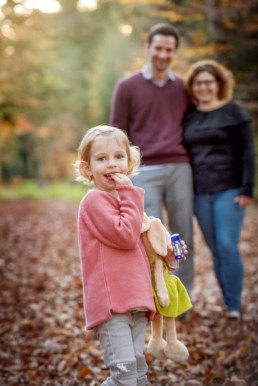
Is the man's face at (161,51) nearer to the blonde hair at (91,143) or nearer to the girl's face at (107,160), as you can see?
the blonde hair at (91,143)

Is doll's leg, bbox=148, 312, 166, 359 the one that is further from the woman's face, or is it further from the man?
the woman's face

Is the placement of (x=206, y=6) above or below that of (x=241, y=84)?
above

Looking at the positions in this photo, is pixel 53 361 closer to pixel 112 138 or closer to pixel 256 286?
pixel 112 138

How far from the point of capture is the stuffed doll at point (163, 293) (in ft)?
8.56

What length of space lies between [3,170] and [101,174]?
37.9 meters

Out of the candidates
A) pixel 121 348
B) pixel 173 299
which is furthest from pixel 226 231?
pixel 121 348

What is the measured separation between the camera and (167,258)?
8.92ft

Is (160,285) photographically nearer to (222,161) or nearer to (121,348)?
(121,348)

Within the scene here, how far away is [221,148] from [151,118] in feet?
2.42

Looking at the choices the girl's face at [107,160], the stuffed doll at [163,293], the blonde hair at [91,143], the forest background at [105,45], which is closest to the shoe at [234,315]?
the stuffed doll at [163,293]

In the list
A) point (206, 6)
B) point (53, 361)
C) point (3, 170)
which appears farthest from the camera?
point (3, 170)

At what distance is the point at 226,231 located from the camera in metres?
4.48

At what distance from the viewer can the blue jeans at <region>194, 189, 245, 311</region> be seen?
4.47 metres

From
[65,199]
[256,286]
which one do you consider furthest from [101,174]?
[65,199]
